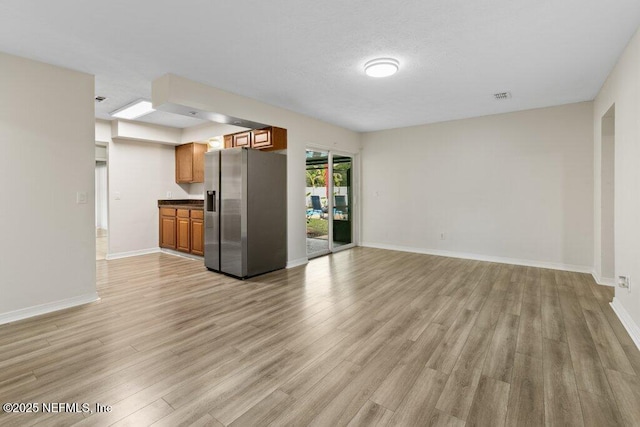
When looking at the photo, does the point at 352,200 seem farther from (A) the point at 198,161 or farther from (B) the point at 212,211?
(A) the point at 198,161

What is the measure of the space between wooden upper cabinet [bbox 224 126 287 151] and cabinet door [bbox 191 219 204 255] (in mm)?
1611

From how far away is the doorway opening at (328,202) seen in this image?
6023mm

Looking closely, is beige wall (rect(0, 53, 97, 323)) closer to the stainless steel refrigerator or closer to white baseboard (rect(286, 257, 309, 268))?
the stainless steel refrigerator

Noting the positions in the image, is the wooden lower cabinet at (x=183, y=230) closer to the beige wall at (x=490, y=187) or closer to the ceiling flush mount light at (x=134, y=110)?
the ceiling flush mount light at (x=134, y=110)

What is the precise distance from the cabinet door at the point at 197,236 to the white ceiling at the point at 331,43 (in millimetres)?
2294

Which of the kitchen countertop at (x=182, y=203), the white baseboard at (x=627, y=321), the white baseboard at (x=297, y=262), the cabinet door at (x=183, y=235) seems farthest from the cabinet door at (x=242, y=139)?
the white baseboard at (x=627, y=321)

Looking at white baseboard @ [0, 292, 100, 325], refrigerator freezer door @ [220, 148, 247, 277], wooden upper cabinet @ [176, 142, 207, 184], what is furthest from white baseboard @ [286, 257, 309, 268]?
wooden upper cabinet @ [176, 142, 207, 184]

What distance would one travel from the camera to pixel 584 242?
4.53 metres

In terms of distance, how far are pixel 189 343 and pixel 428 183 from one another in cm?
506

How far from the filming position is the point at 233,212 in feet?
14.6

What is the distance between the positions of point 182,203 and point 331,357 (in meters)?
5.21

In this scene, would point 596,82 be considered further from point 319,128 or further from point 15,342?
point 15,342

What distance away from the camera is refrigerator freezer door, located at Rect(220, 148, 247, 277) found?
432 cm

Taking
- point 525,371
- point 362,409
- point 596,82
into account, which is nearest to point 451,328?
point 525,371
